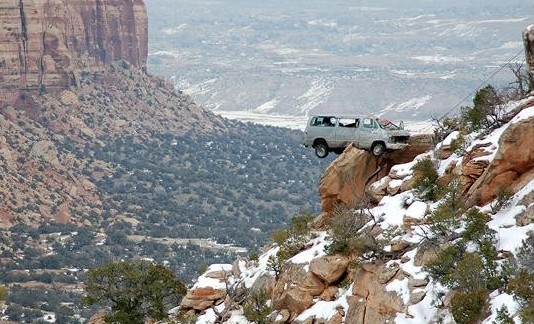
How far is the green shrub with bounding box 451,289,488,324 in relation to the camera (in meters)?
25.4

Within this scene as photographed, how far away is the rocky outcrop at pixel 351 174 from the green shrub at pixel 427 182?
3132 mm

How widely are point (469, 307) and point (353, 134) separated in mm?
13704

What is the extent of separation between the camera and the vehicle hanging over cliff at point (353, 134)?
123ft

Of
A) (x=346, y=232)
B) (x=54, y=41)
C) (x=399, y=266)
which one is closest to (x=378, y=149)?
(x=346, y=232)

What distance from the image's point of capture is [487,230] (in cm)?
2769

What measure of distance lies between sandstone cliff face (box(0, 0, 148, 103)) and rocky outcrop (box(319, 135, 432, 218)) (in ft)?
322

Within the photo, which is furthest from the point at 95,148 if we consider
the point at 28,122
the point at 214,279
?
the point at 214,279

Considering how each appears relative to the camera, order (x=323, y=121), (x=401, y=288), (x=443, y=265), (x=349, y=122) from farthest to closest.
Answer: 1. (x=323, y=121)
2. (x=349, y=122)
3. (x=401, y=288)
4. (x=443, y=265)

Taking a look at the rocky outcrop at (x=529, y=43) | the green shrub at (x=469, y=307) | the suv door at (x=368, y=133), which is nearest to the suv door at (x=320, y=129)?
the suv door at (x=368, y=133)

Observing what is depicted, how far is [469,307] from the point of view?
2547 cm

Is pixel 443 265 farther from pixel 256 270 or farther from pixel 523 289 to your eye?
pixel 256 270

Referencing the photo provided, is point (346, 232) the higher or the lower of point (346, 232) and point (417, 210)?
the lower

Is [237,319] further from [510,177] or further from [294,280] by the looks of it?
[510,177]

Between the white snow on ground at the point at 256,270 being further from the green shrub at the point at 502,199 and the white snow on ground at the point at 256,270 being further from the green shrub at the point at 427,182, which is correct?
the green shrub at the point at 502,199
